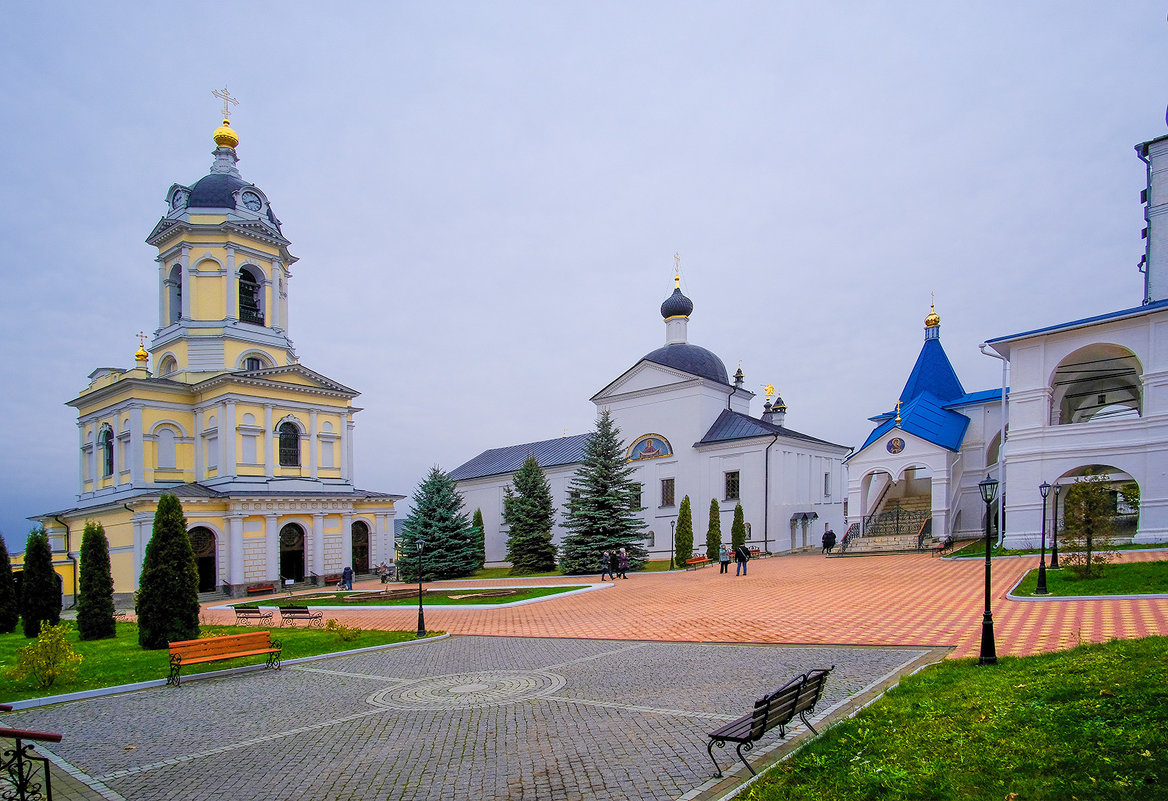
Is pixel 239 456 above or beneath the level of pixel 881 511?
above

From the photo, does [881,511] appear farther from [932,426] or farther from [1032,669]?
[1032,669]

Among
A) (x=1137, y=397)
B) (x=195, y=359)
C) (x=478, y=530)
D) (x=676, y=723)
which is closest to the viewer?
(x=676, y=723)

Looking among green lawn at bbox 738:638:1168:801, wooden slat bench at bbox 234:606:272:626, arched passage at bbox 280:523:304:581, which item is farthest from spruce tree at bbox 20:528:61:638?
green lawn at bbox 738:638:1168:801

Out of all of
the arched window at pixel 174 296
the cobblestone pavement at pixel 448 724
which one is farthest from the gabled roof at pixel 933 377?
the arched window at pixel 174 296

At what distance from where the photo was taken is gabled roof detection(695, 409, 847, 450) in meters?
35.4

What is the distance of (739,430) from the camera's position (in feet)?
119

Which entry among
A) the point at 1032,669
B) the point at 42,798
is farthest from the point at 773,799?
the point at 42,798

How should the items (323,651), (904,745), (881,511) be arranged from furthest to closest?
(881,511)
(323,651)
(904,745)

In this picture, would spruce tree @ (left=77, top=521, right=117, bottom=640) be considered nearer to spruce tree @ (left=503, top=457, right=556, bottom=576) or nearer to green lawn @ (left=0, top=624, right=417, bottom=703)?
green lawn @ (left=0, top=624, right=417, bottom=703)

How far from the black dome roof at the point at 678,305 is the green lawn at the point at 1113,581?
1115 inches

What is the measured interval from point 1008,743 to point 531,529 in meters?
29.8

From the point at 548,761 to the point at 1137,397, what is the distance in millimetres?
33666

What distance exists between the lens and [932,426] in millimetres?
29156

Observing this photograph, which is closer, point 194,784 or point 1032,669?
point 194,784
